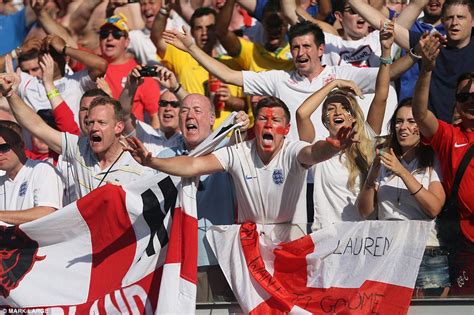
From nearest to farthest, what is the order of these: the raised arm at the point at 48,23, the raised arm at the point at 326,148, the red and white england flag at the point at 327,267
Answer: the raised arm at the point at 326,148, the red and white england flag at the point at 327,267, the raised arm at the point at 48,23

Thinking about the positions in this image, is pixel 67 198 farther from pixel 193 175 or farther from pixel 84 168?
pixel 193 175

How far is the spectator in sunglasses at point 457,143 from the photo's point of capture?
8125 mm

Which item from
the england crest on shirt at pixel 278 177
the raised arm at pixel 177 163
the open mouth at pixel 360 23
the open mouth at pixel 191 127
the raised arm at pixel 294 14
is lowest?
the england crest on shirt at pixel 278 177

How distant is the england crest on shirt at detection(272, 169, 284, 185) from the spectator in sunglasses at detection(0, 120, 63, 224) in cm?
184

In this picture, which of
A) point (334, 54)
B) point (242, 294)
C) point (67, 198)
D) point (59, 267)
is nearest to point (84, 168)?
point (67, 198)

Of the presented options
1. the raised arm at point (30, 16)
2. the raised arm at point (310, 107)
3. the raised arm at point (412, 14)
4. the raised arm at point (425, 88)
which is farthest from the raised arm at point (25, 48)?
the raised arm at point (425, 88)

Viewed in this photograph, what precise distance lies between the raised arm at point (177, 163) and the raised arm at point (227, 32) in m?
2.73

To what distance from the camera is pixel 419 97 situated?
27.3 feet

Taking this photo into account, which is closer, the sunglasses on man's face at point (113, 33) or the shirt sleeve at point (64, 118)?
the shirt sleeve at point (64, 118)

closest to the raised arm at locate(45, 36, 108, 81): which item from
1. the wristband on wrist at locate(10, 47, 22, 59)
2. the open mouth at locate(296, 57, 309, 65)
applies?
the wristband on wrist at locate(10, 47, 22, 59)

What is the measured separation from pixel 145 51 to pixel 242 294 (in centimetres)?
419

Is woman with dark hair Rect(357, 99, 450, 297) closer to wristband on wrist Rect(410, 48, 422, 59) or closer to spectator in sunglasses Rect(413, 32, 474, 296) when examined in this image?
spectator in sunglasses Rect(413, 32, 474, 296)

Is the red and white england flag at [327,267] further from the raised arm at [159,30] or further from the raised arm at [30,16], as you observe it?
the raised arm at [30,16]

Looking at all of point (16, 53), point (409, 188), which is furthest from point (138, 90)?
point (409, 188)
